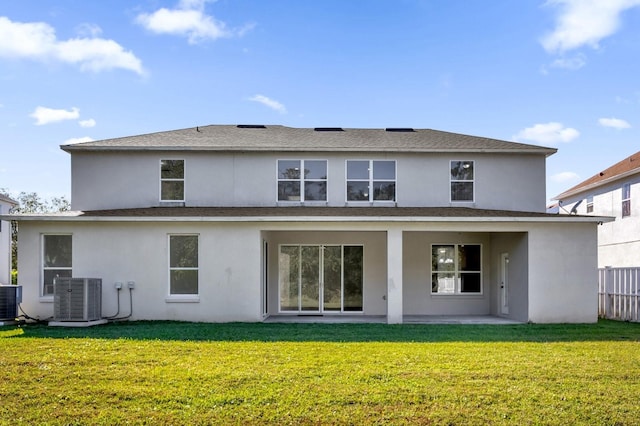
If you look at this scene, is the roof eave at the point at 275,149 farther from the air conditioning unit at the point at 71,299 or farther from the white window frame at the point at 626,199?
the white window frame at the point at 626,199

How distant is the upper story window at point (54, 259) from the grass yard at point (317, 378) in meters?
2.99

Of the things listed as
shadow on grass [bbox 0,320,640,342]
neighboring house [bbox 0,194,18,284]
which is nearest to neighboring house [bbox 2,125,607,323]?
shadow on grass [bbox 0,320,640,342]

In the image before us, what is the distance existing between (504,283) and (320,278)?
230 inches

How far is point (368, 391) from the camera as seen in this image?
7.15m

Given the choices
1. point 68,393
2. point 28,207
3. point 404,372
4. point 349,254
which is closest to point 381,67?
point 349,254

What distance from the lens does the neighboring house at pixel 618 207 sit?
72.1 ft

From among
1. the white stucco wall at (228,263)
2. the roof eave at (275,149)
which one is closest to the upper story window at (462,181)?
the roof eave at (275,149)

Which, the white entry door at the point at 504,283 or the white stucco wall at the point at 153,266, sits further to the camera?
the white entry door at the point at 504,283

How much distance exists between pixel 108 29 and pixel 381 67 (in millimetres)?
9362

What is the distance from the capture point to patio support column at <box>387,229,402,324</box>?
14508 millimetres

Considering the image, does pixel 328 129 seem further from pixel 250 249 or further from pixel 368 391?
pixel 368 391

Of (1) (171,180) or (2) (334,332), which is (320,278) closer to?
(2) (334,332)

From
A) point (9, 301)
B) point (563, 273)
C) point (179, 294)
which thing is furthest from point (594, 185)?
point (9, 301)

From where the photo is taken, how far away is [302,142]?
56.2 feet
